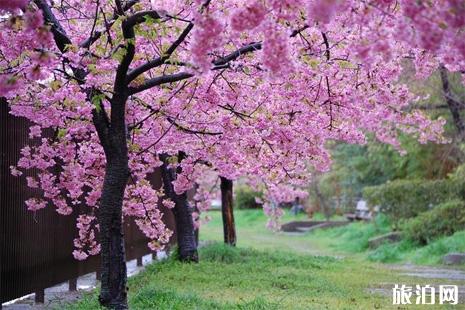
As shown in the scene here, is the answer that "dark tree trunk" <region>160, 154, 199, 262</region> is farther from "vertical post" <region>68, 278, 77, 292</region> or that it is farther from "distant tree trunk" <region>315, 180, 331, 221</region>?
"distant tree trunk" <region>315, 180, 331, 221</region>

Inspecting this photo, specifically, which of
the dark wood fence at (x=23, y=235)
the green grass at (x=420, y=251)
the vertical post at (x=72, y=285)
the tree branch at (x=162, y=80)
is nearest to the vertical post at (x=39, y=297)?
the dark wood fence at (x=23, y=235)

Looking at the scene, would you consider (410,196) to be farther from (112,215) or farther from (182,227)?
(112,215)

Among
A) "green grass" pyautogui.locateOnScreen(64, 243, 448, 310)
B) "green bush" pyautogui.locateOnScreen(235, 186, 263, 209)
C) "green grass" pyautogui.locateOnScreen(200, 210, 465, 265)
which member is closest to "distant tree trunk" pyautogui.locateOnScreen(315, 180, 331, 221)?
"green grass" pyautogui.locateOnScreen(200, 210, 465, 265)

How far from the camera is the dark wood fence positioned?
8227 mm

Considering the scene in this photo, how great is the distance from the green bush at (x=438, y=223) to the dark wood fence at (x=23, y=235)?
33.7 ft

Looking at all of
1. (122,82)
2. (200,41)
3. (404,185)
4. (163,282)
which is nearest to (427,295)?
(163,282)

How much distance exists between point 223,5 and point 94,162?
2.99 metres

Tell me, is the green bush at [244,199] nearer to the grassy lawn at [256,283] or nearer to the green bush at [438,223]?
the green bush at [438,223]

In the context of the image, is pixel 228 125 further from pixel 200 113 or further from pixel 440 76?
pixel 440 76

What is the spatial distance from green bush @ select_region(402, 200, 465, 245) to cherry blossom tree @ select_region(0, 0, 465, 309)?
25.5ft

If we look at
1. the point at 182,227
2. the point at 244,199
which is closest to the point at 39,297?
the point at 182,227

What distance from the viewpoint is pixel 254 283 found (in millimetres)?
10734

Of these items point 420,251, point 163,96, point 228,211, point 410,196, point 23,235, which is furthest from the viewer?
point 410,196

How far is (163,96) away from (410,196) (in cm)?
1292
